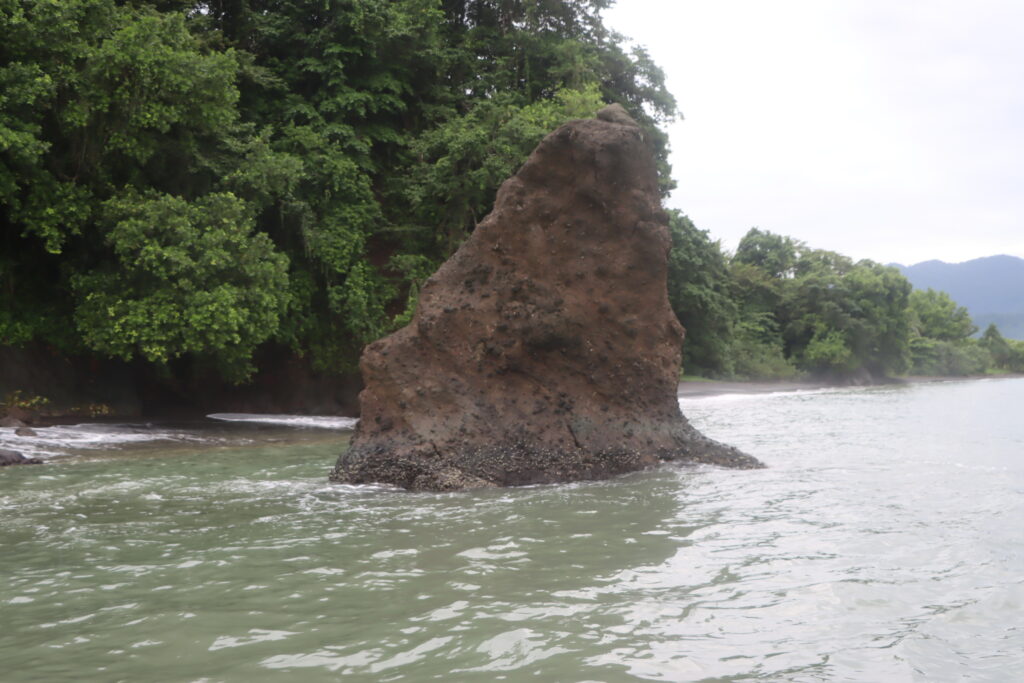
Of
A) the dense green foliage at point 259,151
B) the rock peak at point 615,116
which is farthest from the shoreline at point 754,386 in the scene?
the rock peak at point 615,116

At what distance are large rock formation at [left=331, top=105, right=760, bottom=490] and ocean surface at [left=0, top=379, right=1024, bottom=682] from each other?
2.22 feet

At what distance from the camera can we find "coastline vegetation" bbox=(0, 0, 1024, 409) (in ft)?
56.6

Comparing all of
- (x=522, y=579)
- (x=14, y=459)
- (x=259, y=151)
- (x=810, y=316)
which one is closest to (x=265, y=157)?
(x=259, y=151)

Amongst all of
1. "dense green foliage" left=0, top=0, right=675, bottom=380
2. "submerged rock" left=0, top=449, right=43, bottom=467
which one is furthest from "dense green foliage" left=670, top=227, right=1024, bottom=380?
"submerged rock" left=0, top=449, right=43, bottom=467

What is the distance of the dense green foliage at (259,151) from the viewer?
1722 cm

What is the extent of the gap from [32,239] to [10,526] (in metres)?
14.7

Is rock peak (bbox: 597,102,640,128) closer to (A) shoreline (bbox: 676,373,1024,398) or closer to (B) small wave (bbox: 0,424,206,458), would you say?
(B) small wave (bbox: 0,424,206,458)

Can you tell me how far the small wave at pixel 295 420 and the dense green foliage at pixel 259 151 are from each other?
154 cm

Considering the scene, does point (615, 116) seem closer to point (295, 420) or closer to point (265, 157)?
point (265, 157)

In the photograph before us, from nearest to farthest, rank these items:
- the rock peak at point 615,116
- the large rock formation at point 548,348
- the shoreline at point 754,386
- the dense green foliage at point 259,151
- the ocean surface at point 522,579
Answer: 1. the ocean surface at point 522,579
2. the large rock formation at point 548,348
3. the rock peak at point 615,116
4. the dense green foliage at point 259,151
5. the shoreline at point 754,386

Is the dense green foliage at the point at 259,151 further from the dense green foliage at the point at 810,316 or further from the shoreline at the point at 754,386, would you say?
the dense green foliage at the point at 810,316

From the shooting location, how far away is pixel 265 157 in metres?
20.2

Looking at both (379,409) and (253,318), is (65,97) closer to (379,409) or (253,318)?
(253,318)

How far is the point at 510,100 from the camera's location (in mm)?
25297
